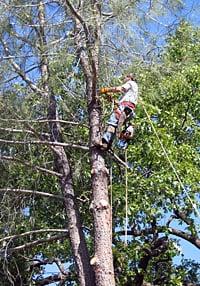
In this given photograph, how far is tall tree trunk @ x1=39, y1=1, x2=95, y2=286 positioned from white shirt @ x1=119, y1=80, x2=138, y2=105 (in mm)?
813

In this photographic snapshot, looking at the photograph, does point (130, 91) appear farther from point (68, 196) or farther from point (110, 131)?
point (68, 196)

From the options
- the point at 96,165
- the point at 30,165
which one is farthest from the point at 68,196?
the point at 96,165

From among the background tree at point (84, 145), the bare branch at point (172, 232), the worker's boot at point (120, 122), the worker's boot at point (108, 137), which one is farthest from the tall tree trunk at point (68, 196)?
the bare branch at point (172, 232)

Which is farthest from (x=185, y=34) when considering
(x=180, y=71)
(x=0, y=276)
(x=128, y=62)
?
(x=0, y=276)

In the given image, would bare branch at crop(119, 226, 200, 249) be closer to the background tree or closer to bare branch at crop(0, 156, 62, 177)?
the background tree

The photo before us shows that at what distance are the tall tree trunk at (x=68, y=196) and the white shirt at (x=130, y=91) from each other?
2.67ft

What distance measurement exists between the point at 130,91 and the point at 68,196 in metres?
1.25

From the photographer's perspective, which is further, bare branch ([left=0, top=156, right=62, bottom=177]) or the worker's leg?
bare branch ([left=0, top=156, right=62, bottom=177])

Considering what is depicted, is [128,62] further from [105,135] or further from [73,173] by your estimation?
[73,173]

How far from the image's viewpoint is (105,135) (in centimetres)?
568

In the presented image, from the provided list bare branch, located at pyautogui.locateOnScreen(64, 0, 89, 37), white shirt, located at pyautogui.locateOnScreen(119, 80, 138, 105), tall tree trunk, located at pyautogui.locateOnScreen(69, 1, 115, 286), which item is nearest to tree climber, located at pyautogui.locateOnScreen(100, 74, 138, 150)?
white shirt, located at pyautogui.locateOnScreen(119, 80, 138, 105)

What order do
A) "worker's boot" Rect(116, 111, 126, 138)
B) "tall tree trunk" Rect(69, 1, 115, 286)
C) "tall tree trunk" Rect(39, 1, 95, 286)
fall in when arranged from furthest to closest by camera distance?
1. "tall tree trunk" Rect(39, 1, 95, 286)
2. "worker's boot" Rect(116, 111, 126, 138)
3. "tall tree trunk" Rect(69, 1, 115, 286)

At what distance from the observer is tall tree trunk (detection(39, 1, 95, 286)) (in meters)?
5.86

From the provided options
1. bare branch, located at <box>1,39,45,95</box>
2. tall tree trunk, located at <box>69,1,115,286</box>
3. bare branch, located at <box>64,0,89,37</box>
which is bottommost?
tall tree trunk, located at <box>69,1,115,286</box>
